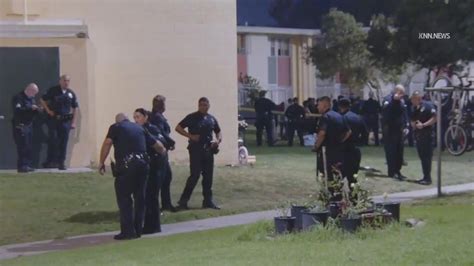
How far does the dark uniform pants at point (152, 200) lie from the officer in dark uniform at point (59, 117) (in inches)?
225

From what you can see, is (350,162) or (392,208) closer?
(392,208)

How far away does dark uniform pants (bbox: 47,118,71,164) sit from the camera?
66.8 feet

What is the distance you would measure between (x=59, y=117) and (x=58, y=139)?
446 mm

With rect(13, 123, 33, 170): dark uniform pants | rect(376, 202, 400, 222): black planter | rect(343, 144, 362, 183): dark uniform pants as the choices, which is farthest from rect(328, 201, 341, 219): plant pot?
rect(13, 123, 33, 170): dark uniform pants

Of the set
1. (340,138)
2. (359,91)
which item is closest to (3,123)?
(340,138)

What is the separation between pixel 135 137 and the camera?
14.2 metres

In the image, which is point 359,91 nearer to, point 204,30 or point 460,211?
point 204,30

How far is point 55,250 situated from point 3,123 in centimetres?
737

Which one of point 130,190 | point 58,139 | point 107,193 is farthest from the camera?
point 58,139

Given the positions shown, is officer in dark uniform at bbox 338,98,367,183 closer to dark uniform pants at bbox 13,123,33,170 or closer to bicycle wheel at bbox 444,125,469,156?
dark uniform pants at bbox 13,123,33,170

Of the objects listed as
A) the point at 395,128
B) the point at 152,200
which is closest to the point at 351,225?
the point at 152,200

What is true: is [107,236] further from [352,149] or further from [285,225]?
[352,149]

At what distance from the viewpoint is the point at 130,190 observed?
14242 mm

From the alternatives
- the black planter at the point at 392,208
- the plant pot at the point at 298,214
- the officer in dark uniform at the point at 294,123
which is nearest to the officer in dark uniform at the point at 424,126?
the black planter at the point at 392,208
